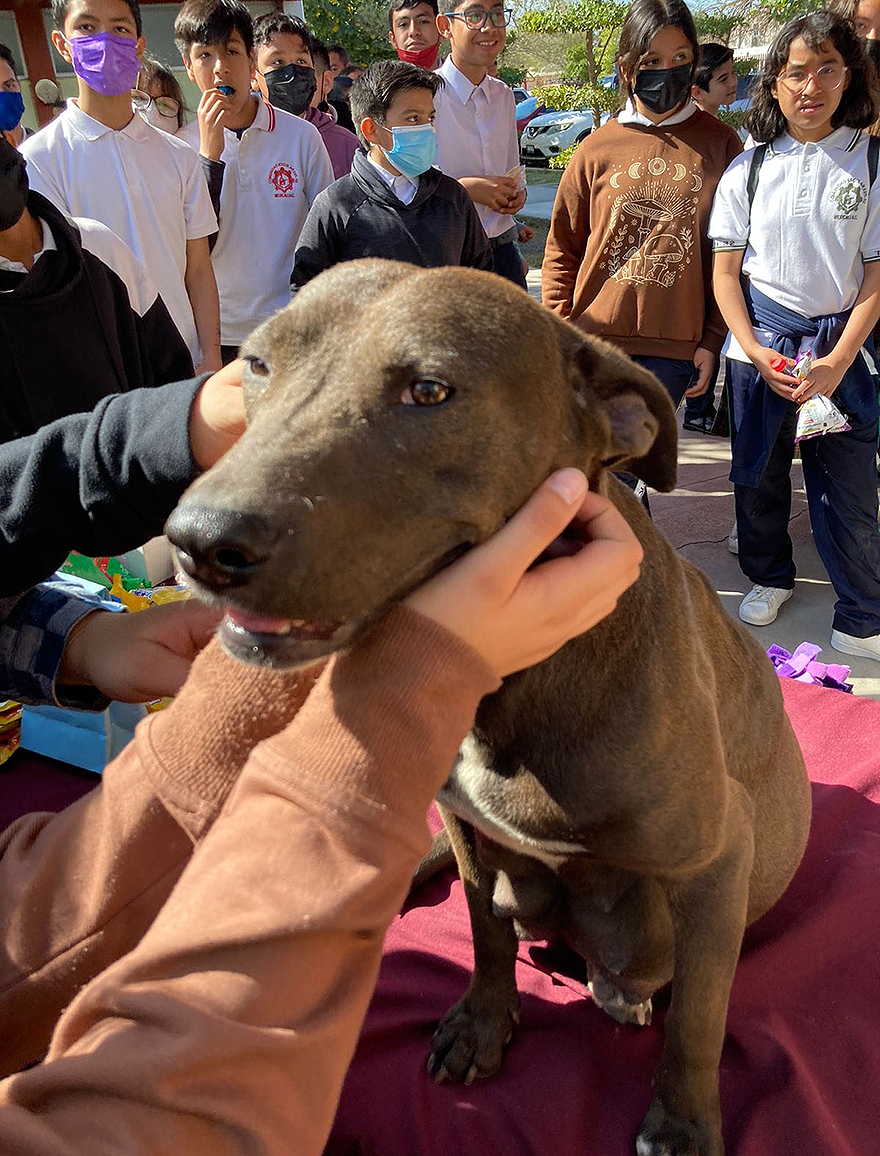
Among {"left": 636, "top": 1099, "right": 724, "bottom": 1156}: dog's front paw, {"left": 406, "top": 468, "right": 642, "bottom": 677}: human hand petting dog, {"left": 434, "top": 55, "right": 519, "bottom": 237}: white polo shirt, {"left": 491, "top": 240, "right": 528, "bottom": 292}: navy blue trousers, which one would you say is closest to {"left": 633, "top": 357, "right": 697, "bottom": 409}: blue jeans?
{"left": 491, "top": 240, "right": 528, "bottom": 292}: navy blue trousers

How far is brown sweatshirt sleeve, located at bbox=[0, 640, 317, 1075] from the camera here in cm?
156

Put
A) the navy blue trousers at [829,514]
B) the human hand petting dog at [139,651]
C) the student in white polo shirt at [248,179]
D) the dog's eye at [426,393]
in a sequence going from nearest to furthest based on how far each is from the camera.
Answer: the dog's eye at [426,393] < the human hand petting dog at [139,651] < the navy blue trousers at [829,514] < the student in white polo shirt at [248,179]

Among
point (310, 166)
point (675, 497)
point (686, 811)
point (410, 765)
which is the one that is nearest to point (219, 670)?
point (410, 765)

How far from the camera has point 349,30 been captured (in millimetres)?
22078

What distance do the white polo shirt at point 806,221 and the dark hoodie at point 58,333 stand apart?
3.37 m

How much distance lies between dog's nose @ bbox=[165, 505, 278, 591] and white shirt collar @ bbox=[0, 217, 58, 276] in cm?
219

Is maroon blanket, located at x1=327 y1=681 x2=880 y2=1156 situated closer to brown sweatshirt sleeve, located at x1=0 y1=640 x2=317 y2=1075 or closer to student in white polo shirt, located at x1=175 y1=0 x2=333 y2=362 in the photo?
brown sweatshirt sleeve, located at x1=0 y1=640 x2=317 y2=1075

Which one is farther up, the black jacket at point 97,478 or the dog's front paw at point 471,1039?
the black jacket at point 97,478

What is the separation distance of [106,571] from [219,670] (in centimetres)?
257

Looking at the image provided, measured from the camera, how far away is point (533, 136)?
2744cm

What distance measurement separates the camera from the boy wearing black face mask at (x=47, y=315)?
121 inches

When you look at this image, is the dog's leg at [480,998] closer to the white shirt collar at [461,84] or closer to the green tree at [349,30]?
the white shirt collar at [461,84]

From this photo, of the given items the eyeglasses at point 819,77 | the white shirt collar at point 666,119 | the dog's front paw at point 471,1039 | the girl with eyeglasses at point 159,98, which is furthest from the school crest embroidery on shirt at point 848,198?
the girl with eyeglasses at point 159,98

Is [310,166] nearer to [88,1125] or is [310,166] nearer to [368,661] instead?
[368,661]
